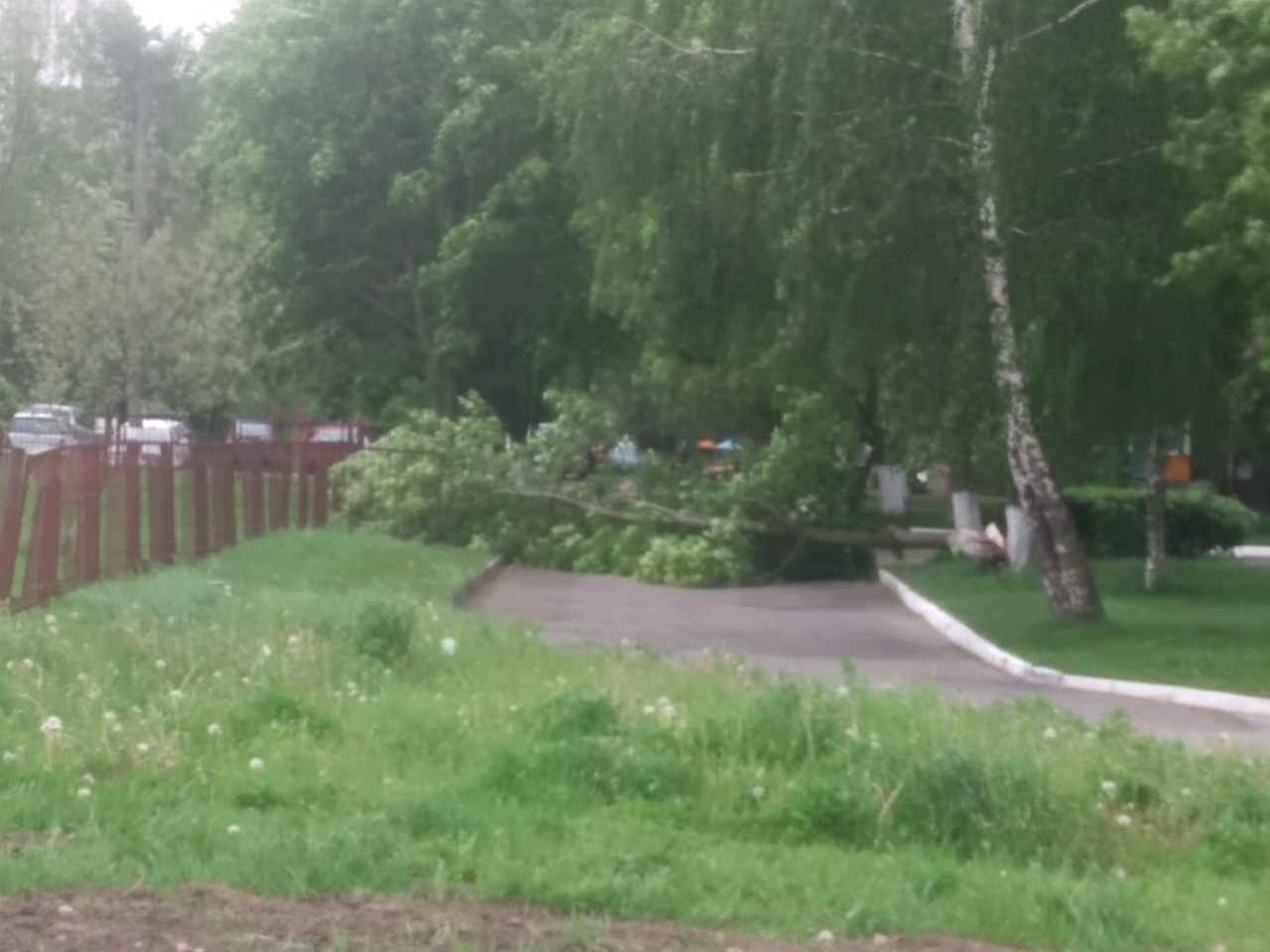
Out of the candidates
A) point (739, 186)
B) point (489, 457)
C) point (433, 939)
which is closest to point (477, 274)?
point (489, 457)

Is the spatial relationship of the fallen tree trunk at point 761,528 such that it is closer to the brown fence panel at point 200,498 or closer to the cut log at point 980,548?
the cut log at point 980,548

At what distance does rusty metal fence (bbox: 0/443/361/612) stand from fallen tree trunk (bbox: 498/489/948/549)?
15.6ft

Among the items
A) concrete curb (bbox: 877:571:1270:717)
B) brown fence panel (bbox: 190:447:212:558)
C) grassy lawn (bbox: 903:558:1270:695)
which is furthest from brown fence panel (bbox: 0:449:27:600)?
grassy lawn (bbox: 903:558:1270:695)

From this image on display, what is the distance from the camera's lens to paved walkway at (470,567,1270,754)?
14734mm

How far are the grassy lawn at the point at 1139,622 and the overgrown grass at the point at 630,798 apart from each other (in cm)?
638

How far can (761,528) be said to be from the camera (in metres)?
28.6

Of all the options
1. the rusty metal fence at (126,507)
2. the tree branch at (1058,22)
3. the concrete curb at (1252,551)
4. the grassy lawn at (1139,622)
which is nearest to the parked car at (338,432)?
the rusty metal fence at (126,507)

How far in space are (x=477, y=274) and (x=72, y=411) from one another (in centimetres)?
1028

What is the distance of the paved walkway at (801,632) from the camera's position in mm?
14734

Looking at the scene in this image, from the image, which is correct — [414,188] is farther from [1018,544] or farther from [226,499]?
[1018,544]

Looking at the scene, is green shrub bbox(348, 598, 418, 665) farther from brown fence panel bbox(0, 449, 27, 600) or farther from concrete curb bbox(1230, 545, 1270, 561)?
concrete curb bbox(1230, 545, 1270, 561)

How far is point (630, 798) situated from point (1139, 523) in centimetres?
2253

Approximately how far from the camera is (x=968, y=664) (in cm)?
1823

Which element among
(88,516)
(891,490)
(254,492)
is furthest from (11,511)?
(891,490)
